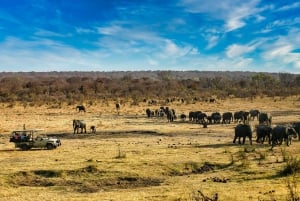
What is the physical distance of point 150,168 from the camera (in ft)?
74.7

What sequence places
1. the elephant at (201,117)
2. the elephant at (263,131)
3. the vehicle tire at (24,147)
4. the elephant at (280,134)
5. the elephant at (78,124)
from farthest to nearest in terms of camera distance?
1. the elephant at (201,117)
2. the elephant at (78,124)
3. the elephant at (263,131)
4. the vehicle tire at (24,147)
5. the elephant at (280,134)

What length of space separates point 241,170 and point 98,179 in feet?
21.1

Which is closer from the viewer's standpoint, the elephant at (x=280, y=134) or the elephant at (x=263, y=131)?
the elephant at (x=280, y=134)

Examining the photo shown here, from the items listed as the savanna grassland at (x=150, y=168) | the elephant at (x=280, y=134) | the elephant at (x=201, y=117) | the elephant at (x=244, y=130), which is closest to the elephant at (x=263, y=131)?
the elephant at (x=244, y=130)

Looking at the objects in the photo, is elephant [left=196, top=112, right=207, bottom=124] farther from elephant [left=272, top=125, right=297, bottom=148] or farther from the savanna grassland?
elephant [left=272, top=125, right=297, bottom=148]

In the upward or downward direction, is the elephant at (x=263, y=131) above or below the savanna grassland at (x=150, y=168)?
above

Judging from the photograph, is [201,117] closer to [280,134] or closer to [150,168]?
[280,134]

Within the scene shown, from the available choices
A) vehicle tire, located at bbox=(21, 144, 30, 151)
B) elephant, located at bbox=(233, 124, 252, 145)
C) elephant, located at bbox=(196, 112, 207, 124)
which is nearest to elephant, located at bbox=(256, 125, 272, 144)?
elephant, located at bbox=(233, 124, 252, 145)

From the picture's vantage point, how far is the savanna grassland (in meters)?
17.8

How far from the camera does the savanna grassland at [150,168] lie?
702 inches

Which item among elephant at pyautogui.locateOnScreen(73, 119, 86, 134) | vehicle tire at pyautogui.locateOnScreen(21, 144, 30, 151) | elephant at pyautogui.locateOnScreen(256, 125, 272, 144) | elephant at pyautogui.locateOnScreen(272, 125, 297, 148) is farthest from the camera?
elephant at pyautogui.locateOnScreen(73, 119, 86, 134)

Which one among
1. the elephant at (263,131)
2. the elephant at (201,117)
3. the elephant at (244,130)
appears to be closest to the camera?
the elephant at (244,130)

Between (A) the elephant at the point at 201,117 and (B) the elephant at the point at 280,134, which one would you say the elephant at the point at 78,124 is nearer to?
(A) the elephant at the point at 201,117

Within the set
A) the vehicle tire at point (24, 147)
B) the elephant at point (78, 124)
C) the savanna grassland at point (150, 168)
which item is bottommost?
the savanna grassland at point (150, 168)
